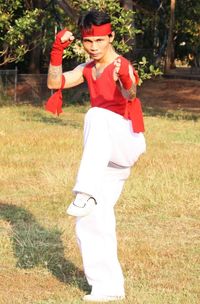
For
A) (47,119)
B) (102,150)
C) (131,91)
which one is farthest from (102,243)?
(47,119)

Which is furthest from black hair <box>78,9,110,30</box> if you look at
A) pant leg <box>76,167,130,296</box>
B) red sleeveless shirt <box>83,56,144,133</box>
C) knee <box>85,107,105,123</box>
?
pant leg <box>76,167,130,296</box>

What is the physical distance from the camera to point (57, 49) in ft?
17.3

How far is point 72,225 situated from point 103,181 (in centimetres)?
250

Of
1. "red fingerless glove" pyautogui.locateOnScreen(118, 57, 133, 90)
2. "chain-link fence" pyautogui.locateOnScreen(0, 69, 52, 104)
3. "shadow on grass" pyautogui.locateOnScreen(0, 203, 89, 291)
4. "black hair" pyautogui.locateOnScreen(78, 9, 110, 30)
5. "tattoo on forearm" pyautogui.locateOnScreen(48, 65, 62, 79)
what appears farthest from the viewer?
"chain-link fence" pyautogui.locateOnScreen(0, 69, 52, 104)

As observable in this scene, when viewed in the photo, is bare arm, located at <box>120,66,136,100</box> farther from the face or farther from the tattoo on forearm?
the tattoo on forearm

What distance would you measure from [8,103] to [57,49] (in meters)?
19.6

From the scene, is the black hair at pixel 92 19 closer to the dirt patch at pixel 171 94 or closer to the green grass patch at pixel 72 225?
the green grass patch at pixel 72 225

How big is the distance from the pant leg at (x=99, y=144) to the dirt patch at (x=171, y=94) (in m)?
20.9

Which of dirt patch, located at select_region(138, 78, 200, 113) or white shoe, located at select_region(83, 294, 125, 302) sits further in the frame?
dirt patch, located at select_region(138, 78, 200, 113)

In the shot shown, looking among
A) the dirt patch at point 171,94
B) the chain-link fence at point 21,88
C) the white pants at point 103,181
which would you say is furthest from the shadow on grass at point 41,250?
the dirt patch at point 171,94

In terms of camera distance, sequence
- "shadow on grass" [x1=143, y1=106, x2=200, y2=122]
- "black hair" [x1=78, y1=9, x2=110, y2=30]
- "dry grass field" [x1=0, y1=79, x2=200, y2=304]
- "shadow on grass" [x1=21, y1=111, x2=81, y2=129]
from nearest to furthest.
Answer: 1. "black hair" [x1=78, y1=9, x2=110, y2=30]
2. "dry grass field" [x1=0, y1=79, x2=200, y2=304]
3. "shadow on grass" [x1=21, y1=111, x2=81, y2=129]
4. "shadow on grass" [x1=143, y1=106, x2=200, y2=122]

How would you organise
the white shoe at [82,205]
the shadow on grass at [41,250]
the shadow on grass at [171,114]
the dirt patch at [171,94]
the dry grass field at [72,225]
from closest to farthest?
the white shoe at [82,205] → the dry grass field at [72,225] → the shadow on grass at [41,250] → the shadow on grass at [171,114] → the dirt patch at [171,94]

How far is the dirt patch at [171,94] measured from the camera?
28.3 metres

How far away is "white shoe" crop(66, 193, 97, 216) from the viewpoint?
5000 millimetres
